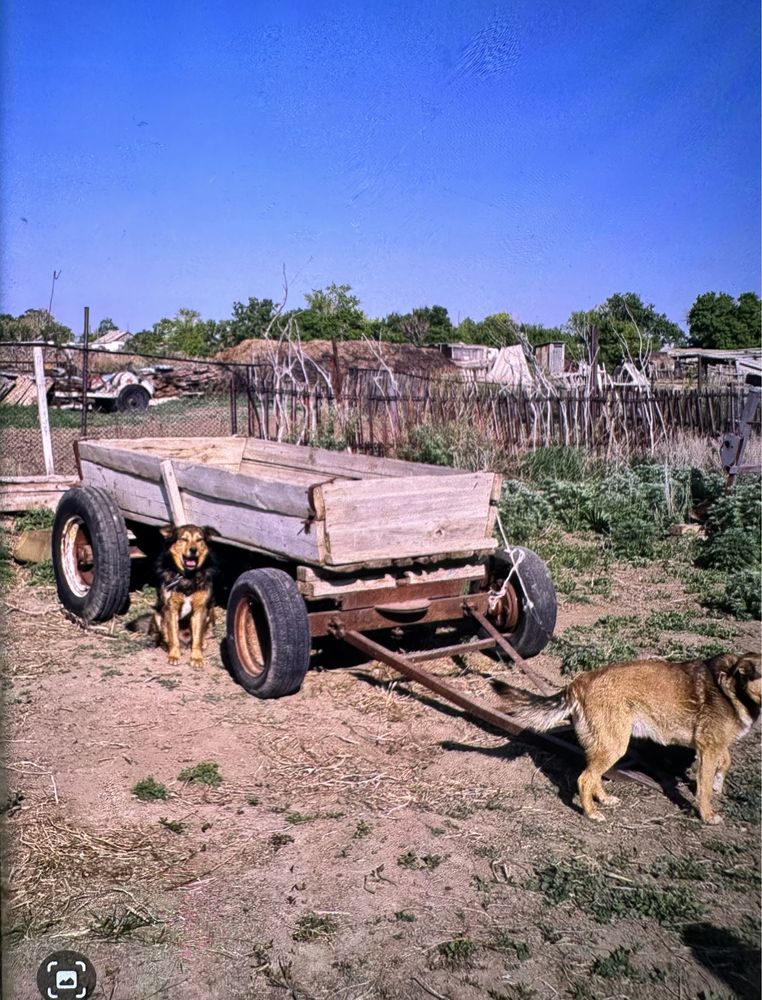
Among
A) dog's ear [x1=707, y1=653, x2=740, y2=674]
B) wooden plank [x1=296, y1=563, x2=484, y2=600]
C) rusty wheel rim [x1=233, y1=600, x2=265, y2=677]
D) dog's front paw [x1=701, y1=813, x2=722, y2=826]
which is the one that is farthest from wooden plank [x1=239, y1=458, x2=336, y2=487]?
dog's front paw [x1=701, y1=813, x2=722, y2=826]

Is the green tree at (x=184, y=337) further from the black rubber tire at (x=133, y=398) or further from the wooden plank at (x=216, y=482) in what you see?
the wooden plank at (x=216, y=482)

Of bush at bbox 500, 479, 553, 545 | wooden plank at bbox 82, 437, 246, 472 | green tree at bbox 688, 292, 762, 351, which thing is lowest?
bush at bbox 500, 479, 553, 545

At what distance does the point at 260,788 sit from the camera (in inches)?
171

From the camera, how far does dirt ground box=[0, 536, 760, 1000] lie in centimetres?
280

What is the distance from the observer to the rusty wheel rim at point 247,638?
580cm

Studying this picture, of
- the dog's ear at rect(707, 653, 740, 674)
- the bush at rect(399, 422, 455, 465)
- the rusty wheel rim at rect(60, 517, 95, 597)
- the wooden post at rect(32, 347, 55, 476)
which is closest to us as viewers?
the dog's ear at rect(707, 653, 740, 674)

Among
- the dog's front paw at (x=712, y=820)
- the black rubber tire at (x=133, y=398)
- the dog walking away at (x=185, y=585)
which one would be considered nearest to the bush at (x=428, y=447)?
the dog walking away at (x=185, y=585)

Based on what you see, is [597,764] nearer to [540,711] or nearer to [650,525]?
[540,711]

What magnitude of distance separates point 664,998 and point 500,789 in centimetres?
166

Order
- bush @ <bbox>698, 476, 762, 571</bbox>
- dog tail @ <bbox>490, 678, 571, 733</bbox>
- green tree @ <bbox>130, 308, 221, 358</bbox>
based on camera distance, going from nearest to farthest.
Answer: dog tail @ <bbox>490, 678, 571, 733</bbox> → bush @ <bbox>698, 476, 762, 571</bbox> → green tree @ <bbox>130, 308, 221, 358</bbox>

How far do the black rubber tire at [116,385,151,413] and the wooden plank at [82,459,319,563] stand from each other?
19.4 metres

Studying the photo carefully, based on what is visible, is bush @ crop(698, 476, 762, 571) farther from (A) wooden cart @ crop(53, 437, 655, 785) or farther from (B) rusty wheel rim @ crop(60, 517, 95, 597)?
(B) rusty wheel rim @ crop(60, 517, 95, 597)

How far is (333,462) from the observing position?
795 cm

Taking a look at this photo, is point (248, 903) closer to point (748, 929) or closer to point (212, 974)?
point (212, 974)
